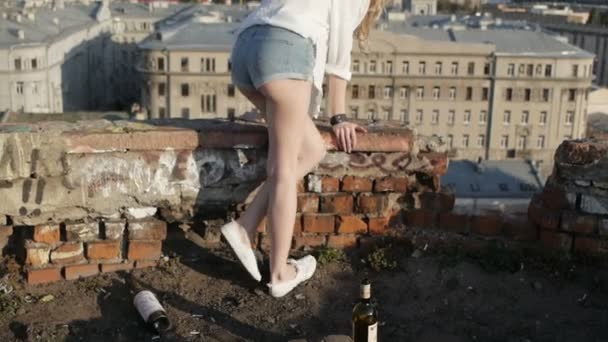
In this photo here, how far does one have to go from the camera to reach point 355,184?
4832 millimetres

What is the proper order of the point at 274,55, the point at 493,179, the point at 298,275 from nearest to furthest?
the point at 274,55 < the point at 298,275 < the point at 493,179

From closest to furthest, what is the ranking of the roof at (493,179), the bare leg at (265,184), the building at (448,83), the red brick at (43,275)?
the bare leg at (265,184)
the red brick at (43,275)
the roof at (493,179)
the building at (448,83)

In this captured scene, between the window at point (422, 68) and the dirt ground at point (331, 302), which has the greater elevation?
the dirt ground at point (331, 302)

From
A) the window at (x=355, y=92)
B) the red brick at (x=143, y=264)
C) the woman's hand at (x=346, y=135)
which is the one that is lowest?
the window at (x=355, y=92)

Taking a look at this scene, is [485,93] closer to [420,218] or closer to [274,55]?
[420,218]

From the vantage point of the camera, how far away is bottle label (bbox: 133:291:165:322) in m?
4.00

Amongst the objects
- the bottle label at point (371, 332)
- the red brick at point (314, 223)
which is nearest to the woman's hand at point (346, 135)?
the red brick at point (314, 223)

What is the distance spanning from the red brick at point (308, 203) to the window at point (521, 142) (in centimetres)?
3590

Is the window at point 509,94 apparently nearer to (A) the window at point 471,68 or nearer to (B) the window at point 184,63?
(A) the window at point 471,68

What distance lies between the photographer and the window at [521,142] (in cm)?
3928

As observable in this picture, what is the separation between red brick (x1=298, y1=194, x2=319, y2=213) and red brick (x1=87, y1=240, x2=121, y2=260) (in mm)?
1032

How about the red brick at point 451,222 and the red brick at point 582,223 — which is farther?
the red brick at point 451,222

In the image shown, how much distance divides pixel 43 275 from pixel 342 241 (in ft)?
5.36

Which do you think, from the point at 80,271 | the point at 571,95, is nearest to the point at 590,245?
the point at 80,271
